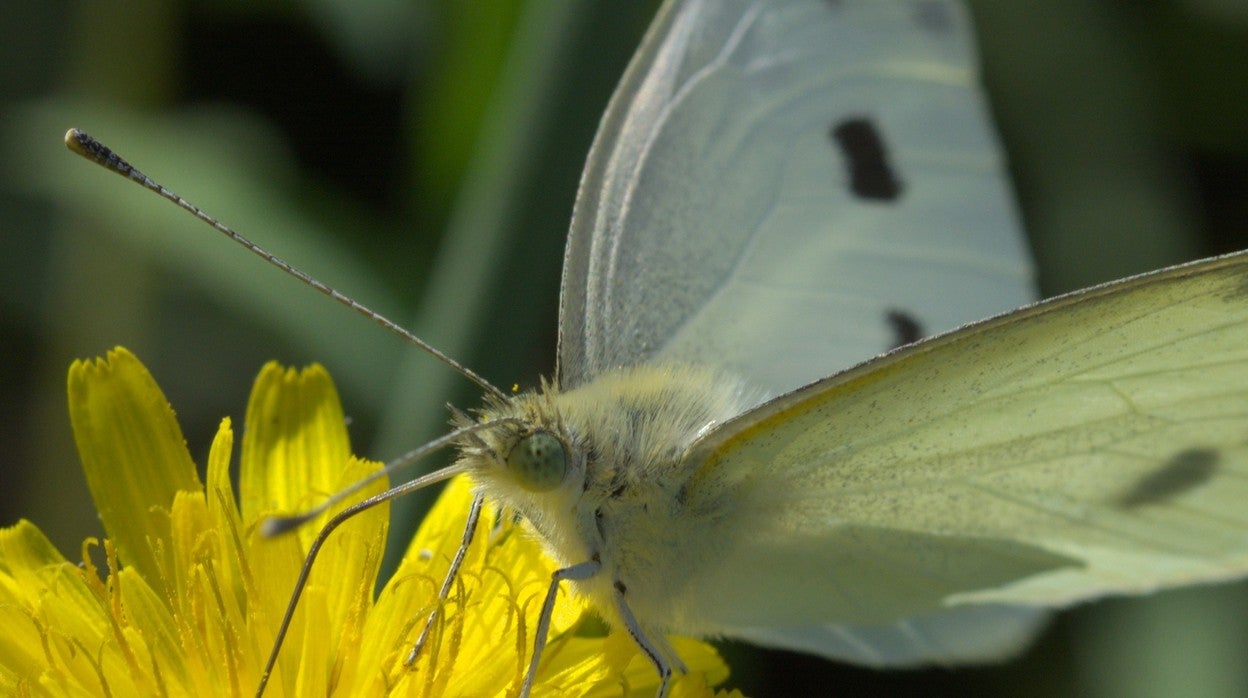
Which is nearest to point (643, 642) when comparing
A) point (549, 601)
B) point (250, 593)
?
point (549, 601)

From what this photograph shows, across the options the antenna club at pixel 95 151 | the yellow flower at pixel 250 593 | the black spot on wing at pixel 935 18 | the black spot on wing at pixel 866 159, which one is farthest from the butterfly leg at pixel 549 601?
the black spot on wing at pixel 935 18

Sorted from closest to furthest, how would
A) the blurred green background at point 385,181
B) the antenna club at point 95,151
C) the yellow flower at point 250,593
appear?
the antenna club at point 95,151 < the yellow flower at point 250,593 < the blurred green background at point 385,181

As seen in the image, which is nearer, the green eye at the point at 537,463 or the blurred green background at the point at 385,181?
the green eye at the point at 537,463

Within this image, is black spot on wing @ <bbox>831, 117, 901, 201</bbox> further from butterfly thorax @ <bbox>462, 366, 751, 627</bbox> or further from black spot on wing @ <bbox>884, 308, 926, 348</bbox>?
butterfly thorax @ <bbox>462, 366, 751, 627</bbox>

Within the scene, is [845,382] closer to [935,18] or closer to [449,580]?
[449,580]

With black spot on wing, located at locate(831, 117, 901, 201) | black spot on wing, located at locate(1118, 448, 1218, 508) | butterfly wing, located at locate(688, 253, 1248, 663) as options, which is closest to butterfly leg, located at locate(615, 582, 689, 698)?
butterfly wing, located at locate(688, 253, 1248, 663)

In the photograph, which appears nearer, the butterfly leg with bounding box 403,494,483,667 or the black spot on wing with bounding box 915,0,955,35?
the butterfly leg with bounding box 403,494,483,667

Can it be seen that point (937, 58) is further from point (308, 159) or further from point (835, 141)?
point (308, 159)

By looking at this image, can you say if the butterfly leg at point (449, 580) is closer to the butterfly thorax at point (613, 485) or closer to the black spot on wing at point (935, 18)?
the butterfly thorax at point (613, 485)

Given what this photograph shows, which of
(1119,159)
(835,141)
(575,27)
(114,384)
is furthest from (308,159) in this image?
(1119,159)
